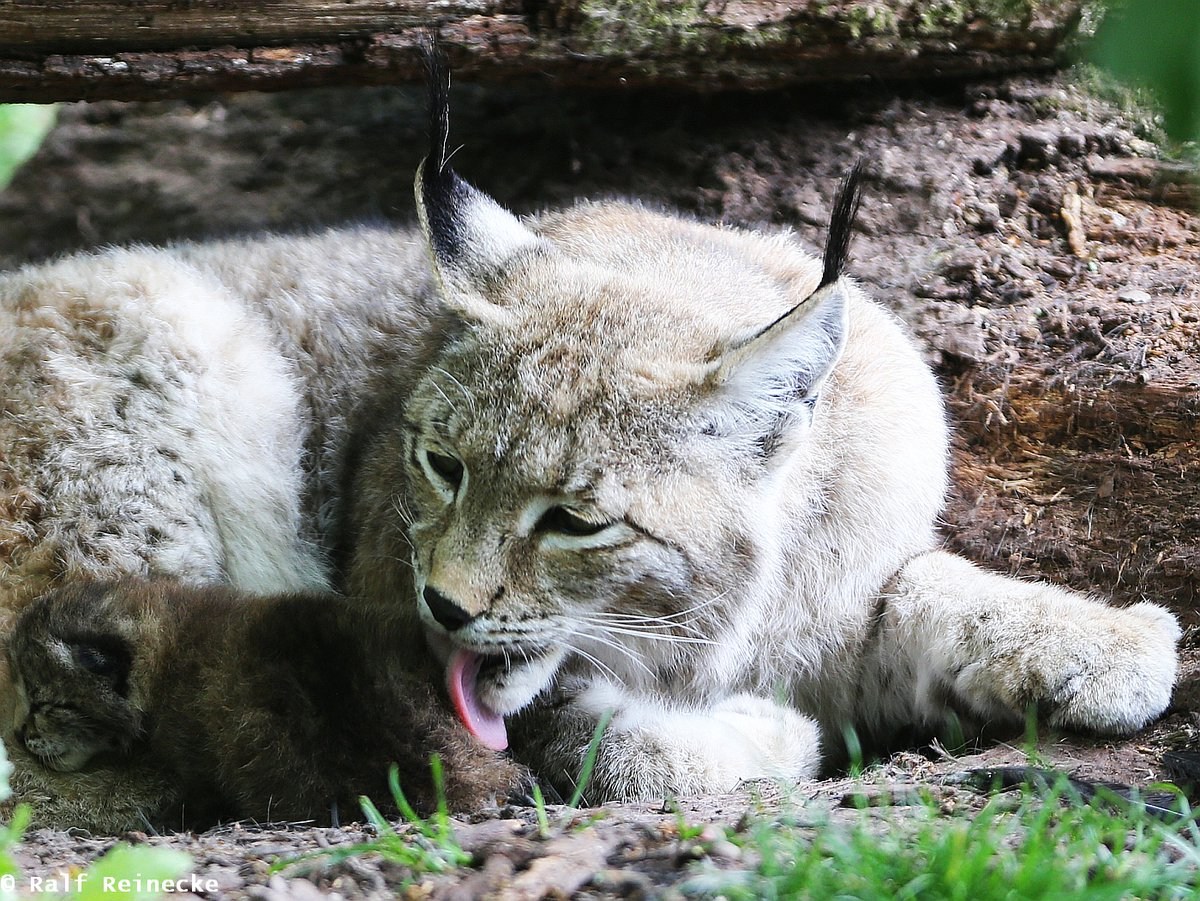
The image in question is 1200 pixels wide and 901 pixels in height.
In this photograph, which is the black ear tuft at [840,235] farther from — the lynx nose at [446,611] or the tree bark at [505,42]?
the tree bark at [505,42]

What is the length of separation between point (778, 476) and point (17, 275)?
3171mm

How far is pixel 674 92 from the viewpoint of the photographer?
5.91 m

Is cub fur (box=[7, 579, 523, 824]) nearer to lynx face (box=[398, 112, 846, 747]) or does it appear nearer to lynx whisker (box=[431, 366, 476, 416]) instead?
lynx face (box=[398, 112, 846, 747])

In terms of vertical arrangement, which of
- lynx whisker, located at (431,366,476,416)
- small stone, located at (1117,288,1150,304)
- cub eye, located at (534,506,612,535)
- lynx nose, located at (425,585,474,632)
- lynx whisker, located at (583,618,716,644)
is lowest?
lynx whisker, located at (583,618,716,644)

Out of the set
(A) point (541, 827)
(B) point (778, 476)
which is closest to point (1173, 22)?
(A) point (541, 827)

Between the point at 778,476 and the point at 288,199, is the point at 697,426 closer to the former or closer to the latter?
the point at 778,476

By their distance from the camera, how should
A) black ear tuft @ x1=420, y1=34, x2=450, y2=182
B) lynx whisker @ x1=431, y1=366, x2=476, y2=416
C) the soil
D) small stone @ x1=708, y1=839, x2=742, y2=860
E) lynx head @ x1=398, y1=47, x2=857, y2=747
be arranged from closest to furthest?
small stone @ x1=708, y1=839, x2=742, y2=860 < the soil < lynx head @ x1=398, y1=47, x2=857, y2=747 < lynx whisker @ x1=431, y1=366, x2=476, y2=416 < black ear tuft @ x1=420, y1=34, x2=450, y2=182

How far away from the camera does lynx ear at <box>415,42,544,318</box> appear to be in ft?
11.8

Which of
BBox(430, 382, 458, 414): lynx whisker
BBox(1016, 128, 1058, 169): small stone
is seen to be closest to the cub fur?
BBox(430, 382, 458, 414): lynx whisker

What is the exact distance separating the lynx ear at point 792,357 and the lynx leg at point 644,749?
92cm

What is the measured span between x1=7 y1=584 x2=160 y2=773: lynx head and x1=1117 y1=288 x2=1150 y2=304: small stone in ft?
13.1

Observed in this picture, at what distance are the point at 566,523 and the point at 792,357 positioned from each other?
2.54ft

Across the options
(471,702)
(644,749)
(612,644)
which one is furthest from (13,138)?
(644,749)

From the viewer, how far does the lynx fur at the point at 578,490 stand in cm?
324
